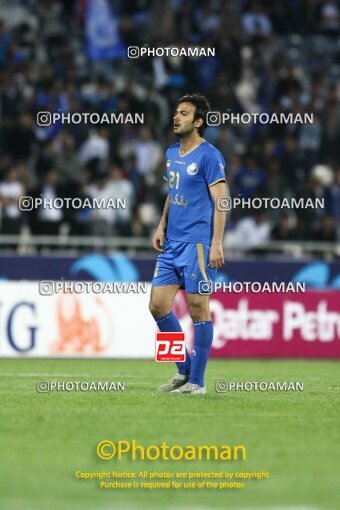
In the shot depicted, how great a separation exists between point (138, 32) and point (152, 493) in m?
16.6

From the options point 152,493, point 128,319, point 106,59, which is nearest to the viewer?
point 152,493

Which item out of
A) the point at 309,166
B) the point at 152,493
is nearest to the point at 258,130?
the point at 309,166

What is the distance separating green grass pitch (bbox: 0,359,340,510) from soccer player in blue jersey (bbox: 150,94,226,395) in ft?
2.09

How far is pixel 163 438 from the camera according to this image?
8445mm

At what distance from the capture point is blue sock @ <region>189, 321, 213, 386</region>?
1078 cm

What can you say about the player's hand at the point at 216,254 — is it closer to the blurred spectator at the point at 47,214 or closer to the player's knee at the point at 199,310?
the player's knee at the point at 199,310

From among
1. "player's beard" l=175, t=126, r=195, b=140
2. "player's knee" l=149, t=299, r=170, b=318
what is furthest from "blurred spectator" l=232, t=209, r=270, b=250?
"player's beard" l=175, t=126, r=195, b=140

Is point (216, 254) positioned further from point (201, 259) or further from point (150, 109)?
point (150, 109)

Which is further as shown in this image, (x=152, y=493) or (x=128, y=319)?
(x=128, y=319)

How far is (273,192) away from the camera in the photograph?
19.6 meters

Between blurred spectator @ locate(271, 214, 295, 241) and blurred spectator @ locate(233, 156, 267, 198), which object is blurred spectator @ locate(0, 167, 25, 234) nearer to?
blurred spectator @ locate(233, 156, 267, 198)

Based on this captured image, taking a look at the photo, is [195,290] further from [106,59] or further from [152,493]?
[106,59]

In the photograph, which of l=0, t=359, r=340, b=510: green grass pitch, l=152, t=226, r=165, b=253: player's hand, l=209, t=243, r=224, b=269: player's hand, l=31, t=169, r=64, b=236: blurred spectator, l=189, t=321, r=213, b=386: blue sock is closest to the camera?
l=0, t=359, r=340, b=510: green grass pitch

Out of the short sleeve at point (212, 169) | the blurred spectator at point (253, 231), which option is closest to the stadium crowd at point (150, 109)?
the blurred spectator at point (253, 231)
